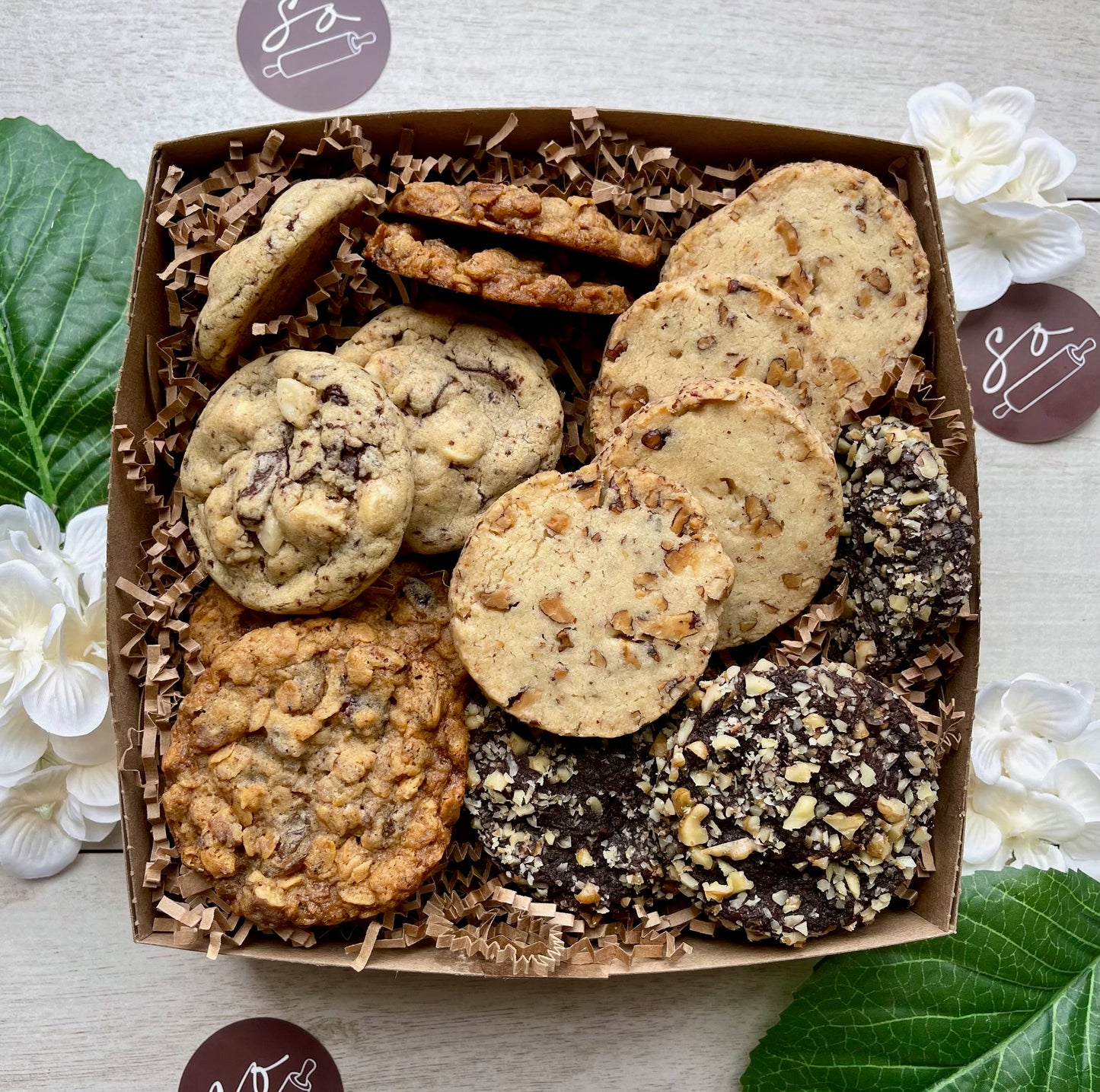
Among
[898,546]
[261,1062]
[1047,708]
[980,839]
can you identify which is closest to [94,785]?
[261,1062]

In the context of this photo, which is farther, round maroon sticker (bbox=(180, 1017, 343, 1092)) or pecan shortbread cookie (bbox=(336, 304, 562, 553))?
round maroon sticker (bbox=(180, 1017, 343, 1092))

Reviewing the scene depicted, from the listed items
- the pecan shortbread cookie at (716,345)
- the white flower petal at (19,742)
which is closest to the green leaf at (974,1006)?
the pecan shortbread cookie at (716,345)

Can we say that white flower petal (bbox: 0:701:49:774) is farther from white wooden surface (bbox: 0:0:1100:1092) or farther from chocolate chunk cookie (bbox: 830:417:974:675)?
chocolate chunk cookie (bbox: 830:417:974:675)

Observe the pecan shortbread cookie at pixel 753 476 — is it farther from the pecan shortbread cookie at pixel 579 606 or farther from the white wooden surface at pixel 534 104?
the white wooden surface at pixel 534 104

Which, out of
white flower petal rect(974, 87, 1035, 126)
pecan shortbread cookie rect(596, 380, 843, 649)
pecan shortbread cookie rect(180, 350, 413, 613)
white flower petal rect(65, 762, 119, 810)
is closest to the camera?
pecan shortbread cookie rect(180, 350, 413, 613)

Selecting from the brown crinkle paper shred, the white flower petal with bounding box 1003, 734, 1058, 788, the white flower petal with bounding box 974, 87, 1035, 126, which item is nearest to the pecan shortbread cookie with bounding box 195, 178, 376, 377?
the brown crinkle paper shred

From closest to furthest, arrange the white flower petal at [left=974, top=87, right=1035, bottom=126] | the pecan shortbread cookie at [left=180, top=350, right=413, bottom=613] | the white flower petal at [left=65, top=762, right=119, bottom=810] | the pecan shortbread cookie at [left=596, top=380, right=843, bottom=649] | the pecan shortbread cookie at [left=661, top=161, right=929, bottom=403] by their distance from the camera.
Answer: the pecan shortbread cookie at [left=180, top=350, right=413, bottom=613]
the pecan shortbread cookie at [left=596, top=380, right=843, bottom=649]
the pecan shortbread cookie at [left=661, top=161, right=929, bottom=403]
the white flower petal at [left=65, top=762, right=119, bottom=810]
the white flower petal at [left=974, top=87, right=1035, bottom=126]
